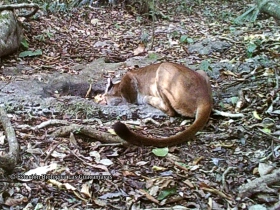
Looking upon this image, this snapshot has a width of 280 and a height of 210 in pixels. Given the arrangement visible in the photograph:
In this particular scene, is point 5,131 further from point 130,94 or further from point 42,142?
point 130,94

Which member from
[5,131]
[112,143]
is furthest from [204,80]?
[5,131]

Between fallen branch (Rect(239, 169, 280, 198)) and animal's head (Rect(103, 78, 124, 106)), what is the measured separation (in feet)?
8.48

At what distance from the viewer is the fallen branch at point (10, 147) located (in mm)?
3115

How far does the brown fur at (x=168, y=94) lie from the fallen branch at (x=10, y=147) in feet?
2.69

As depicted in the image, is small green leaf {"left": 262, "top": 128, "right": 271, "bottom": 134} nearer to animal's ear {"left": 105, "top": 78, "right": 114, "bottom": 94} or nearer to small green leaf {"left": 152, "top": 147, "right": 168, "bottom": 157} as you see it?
small green leaf {"left": 152, "top": 147, "right": 168, "bottom": 157}

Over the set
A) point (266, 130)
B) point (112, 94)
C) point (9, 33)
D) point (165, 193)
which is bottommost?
point (112, 94)

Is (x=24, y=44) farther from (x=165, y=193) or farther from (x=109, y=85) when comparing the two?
(x=165, y=193)

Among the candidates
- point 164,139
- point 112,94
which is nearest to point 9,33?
point 112,94

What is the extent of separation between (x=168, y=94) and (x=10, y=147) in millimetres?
1979

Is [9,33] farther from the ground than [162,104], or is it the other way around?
[9,33]

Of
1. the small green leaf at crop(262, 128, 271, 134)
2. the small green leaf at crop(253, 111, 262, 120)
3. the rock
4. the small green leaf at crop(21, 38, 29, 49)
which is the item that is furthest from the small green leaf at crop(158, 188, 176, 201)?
the small green leaf at crop(21, 38, 29, 49)

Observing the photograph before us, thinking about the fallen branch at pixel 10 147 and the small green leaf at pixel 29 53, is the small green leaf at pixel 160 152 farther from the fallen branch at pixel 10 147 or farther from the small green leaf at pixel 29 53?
the small green leaf at pixel 29 53

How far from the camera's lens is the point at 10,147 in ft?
11.3

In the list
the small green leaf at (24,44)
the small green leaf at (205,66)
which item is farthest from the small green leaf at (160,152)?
the small green leaf at (24,44)
